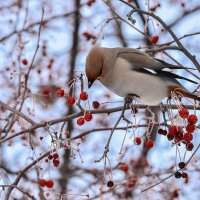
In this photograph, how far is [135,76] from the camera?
344 cm

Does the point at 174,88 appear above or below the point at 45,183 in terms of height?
above

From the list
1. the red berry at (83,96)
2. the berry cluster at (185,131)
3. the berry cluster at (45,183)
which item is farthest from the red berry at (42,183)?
the berry cluster at (185,131)

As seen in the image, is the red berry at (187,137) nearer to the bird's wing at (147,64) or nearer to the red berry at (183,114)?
the red berry at (183,114)

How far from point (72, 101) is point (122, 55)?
0.74 m

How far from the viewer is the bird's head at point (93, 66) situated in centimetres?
331

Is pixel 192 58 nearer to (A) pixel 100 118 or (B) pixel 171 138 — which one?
(B) pixel 171 138

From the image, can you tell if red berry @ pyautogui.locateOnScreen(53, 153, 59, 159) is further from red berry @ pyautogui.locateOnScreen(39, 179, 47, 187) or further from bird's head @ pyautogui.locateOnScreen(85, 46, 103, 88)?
bird's head @ pyautogui.locateOnScreen(85, 46, 103, 88)

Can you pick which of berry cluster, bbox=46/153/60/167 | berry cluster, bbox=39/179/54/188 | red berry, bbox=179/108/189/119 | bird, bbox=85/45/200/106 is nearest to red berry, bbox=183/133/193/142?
red berry, bbox=179/108/189/119

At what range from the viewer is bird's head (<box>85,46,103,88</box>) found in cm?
331

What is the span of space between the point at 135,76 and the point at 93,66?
29cm

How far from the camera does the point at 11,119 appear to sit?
3562 millimetres

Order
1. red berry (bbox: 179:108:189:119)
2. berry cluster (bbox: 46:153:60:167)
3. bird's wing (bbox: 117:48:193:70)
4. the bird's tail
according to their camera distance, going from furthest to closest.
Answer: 1. bird's wing (bbox: 117:48:193:70)
2. the bird's tail
3. berry cluster (bbox: 46:153:60:167)
4. red berry (bbox: 179:108:189:119)

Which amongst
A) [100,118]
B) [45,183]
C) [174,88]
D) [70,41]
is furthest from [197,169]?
[70,41]

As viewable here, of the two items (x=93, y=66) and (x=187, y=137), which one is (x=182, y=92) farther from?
(x=93, y=66)
